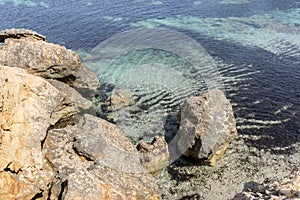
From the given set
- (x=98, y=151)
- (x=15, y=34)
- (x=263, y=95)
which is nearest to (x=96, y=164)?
(x=98, y=151)

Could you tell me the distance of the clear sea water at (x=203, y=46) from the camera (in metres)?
23.3

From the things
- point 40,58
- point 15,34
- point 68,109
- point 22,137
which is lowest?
point 68,109

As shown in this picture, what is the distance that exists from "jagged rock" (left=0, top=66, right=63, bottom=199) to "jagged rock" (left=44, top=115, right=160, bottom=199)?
95cm

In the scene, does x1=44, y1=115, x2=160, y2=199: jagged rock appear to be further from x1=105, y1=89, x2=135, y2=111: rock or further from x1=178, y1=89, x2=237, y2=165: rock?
x1=105, y1=89, x2=135, y2=111: rock

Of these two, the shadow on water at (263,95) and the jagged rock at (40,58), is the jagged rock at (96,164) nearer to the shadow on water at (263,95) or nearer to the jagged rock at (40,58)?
the shadow on water at (263,95)

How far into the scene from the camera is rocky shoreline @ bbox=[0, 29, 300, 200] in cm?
1248

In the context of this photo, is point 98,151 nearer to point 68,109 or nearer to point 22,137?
point 22,137

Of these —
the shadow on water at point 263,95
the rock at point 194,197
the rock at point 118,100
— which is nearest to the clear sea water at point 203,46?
the shadow on water at point 263,95

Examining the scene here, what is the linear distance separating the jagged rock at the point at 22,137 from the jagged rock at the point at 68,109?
10.2ft

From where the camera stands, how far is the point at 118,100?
24.7m

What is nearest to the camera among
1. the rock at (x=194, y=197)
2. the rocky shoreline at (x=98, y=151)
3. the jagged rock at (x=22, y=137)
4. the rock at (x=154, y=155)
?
the jagged rock at (x=22, y=137)

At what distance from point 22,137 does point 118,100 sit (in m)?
12.1

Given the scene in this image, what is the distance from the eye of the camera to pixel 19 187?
1198 cm

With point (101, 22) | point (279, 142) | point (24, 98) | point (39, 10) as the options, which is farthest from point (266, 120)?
point (39, 10)
